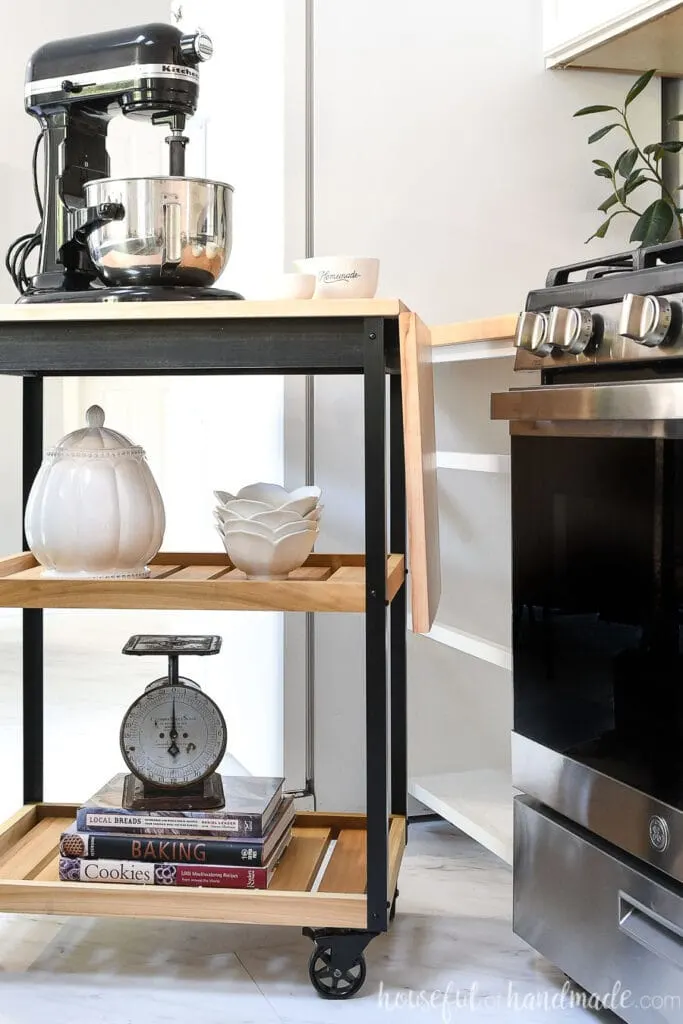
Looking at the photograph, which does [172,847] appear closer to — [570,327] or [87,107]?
[570,327]

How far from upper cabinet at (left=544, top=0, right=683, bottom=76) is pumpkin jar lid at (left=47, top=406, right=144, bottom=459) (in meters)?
1.04

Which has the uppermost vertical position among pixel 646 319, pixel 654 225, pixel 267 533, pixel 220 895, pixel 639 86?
pixel 639 86

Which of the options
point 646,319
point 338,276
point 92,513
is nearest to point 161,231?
point 338,276

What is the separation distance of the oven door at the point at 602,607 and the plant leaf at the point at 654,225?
0.67 m

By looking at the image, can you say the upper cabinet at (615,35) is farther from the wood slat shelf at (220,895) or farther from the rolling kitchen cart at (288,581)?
the wood slat shelf at (220,895)

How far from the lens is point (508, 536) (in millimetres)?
2061

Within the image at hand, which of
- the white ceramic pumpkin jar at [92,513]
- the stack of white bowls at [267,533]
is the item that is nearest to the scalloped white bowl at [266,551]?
the stack of white bowls at [267,533]

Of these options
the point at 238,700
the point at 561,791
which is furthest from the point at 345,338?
the point at 238,700

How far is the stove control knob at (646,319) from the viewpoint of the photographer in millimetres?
1148

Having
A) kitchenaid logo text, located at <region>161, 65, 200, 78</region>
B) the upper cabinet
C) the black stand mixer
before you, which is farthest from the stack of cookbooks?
A: the upper cabinet

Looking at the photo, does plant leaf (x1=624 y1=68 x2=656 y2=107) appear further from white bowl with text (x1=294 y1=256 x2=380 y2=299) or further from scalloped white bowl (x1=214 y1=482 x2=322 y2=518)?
scalloped white bowl (x1=214 y1=482 x2=322 y2=518)

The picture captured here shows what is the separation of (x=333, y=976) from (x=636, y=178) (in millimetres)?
1442

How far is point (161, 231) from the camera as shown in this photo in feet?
4.60

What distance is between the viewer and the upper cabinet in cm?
183
